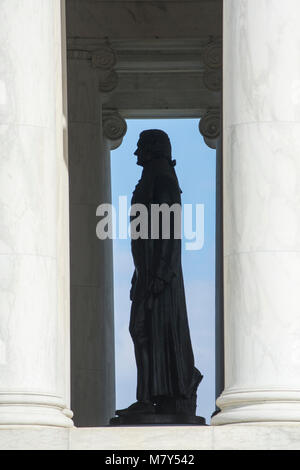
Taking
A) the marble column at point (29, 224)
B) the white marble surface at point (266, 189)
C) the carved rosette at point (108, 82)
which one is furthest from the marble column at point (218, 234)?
→ the white marble surface at point (266, 189)

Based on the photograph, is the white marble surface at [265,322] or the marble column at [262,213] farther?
the marble column at [262,213]

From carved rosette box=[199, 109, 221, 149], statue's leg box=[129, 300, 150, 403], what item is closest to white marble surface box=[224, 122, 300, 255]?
statue's leg box=[129, 300, 150, 403]

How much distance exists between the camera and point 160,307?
168 m

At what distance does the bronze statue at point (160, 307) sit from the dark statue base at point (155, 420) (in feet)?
10.8

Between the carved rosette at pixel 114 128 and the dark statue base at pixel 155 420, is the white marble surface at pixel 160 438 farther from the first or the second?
the carved rosette at pixel 114 128

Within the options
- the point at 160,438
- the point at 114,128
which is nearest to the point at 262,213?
the point at 160,438

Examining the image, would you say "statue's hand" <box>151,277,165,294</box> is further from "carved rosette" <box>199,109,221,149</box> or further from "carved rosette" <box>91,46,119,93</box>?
"carved rosette" <box>199,109,221,149</box>

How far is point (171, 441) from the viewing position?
121m

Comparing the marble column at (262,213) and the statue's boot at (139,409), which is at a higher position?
the marble column at (262,213)

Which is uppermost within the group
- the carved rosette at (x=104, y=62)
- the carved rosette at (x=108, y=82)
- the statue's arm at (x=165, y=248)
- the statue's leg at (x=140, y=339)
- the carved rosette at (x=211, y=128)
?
the carved rosette at (x=104, y=62)

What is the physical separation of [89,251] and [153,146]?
20367 mm

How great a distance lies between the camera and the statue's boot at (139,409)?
161000 millimetres
